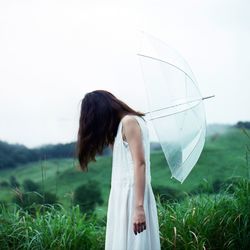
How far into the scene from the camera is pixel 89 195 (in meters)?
7.98

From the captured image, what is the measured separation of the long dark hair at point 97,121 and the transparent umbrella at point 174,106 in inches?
16.4

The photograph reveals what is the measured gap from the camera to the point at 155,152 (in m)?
8.70

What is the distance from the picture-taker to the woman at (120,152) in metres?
3.36

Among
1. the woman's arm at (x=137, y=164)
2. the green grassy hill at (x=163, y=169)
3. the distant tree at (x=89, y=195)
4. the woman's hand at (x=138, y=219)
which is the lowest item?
the distant tree at (x=89, y=195)

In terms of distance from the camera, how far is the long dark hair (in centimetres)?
344

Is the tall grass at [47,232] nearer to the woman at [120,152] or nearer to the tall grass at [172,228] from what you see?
the tall grass at [172,228]

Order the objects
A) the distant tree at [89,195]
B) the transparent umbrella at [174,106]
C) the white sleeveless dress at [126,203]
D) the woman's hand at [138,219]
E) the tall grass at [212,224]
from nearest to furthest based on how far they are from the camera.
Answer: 1. the woman's hand at [138,219]
2. the white sleeveless dress at [126,203]
3. the transparent umbrella at [174,106]
4. the tall grass at [212,224]
5. the distant tree at [89,195]

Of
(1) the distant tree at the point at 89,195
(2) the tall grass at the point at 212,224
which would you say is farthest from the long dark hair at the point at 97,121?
(1) the distant tree at the point at 89,195

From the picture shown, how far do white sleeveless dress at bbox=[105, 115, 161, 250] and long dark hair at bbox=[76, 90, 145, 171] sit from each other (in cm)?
6


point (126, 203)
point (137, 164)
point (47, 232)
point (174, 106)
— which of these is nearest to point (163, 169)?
point (47, 232)

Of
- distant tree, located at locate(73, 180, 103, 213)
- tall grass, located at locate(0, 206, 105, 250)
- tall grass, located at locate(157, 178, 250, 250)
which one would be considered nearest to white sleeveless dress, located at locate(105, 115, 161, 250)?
tall grass, located at locate(157, 178, 250, 250)

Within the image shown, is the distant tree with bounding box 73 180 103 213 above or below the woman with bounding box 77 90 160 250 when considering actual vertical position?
below

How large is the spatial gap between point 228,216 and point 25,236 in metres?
1.54

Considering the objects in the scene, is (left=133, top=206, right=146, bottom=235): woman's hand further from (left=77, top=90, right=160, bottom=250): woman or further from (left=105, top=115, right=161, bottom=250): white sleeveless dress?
(left=105, top=115, right=161, bottom=250): white sleeveless dress
